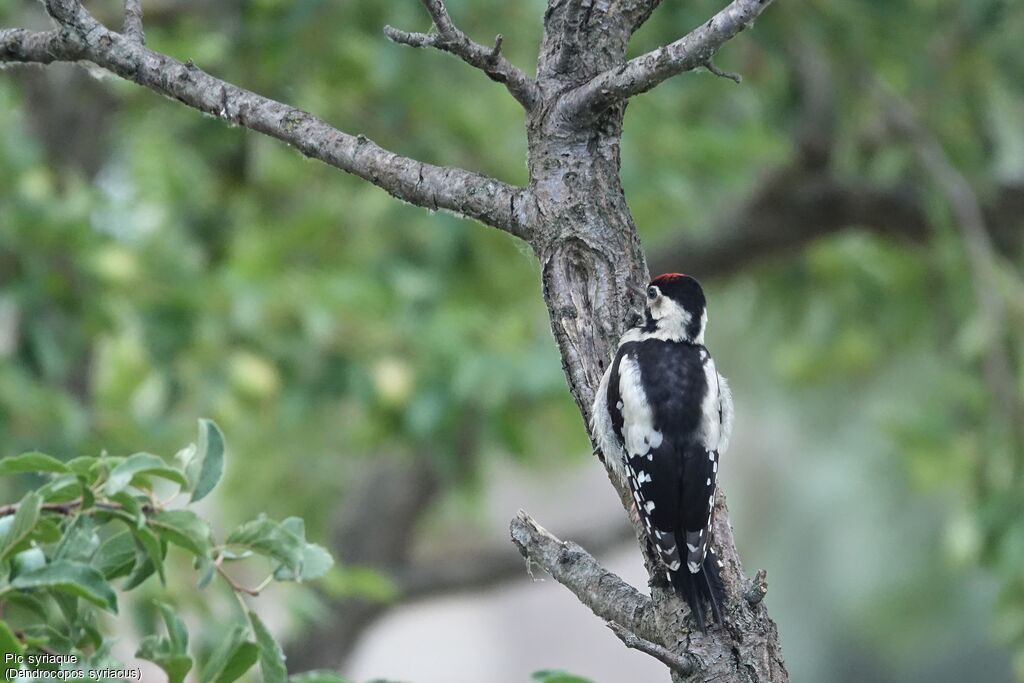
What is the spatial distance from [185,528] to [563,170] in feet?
A: 2.57

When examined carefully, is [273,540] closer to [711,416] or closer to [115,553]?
[115,553]

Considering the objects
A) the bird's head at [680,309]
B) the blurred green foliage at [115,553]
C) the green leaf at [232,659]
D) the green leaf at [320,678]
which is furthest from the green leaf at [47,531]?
the bird's head at [680,309]

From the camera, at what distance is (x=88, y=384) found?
19.4ft

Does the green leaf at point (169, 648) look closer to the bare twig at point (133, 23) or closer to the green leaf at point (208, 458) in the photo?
the green leaf at point (208, 458)

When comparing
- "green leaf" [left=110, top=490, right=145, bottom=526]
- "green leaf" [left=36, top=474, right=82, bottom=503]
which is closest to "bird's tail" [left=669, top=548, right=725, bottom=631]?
"green leaf" [left=110, top=490, right=145, bottom=526]

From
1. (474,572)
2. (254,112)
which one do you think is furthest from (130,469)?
(474,572)

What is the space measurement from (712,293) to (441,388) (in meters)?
2.55

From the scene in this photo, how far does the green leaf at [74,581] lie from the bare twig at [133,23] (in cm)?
85

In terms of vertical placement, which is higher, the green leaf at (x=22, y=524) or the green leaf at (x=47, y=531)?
the green leaf at (x=47, y=531)

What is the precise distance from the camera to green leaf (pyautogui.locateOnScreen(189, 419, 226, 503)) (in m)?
2.04

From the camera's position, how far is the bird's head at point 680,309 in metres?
2.54

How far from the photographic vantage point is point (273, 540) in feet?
6.52

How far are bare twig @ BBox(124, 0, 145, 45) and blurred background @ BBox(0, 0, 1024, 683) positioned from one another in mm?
2290

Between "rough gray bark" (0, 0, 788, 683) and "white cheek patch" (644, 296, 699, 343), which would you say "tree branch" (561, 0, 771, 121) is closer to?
"rough gray bark" (0, 0, 788, 683)
